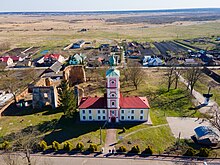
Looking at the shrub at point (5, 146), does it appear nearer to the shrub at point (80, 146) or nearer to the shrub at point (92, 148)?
the shrub at point (80, 146)

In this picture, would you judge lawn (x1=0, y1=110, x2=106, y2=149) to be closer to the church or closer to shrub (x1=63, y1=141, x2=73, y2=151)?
shrub (x1=63, y1=141, x2=73, y2=151)

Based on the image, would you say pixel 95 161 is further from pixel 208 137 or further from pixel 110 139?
pixel 208 137

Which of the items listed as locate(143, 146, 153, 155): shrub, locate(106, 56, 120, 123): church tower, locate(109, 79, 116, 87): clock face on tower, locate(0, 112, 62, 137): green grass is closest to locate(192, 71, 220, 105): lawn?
locate(106, 56, 120, 123): church tower

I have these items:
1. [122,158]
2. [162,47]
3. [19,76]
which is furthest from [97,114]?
[162,47]

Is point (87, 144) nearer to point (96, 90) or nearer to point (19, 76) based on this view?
point (96, 90)

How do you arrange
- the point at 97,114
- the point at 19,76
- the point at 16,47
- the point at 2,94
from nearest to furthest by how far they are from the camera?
1. the point at 97,114
2. the point at 2,94
3. the point at 19,76
4. the point at 16,47

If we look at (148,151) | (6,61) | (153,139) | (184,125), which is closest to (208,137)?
(184,125)
